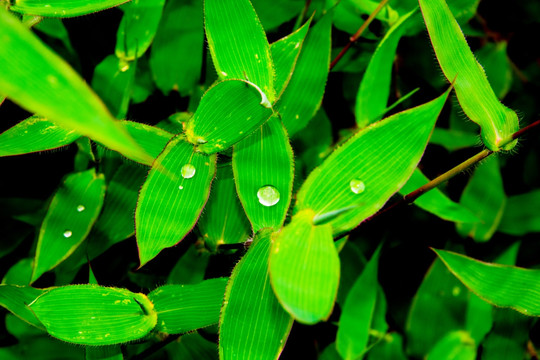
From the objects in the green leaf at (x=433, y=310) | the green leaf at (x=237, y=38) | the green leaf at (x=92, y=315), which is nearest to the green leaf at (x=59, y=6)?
the green leaf at (x=237, y=38)

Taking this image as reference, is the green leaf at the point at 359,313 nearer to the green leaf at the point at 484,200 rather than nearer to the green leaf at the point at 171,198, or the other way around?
the green leaf at the point at 484,200

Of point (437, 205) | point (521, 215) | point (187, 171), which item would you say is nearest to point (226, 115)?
point (187, 171)

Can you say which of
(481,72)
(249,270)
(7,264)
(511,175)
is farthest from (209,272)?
(511,175)

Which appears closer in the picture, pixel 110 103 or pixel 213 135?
pixel 213 135

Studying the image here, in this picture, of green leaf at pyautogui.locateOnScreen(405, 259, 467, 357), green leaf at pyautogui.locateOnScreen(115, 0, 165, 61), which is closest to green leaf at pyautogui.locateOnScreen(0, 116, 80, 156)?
green leaf at pyautogui.locateOnScreen(115, 0, 165, 61)

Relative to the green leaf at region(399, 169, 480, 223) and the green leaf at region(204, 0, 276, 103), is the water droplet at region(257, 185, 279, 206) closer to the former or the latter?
the green leaf at region(204, 0, 276, 103)

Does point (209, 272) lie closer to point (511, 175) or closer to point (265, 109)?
point (265, 109)
